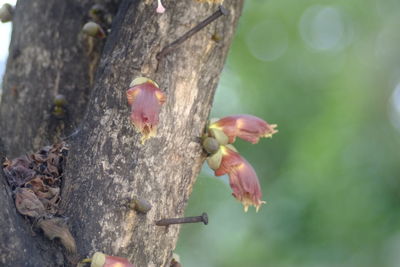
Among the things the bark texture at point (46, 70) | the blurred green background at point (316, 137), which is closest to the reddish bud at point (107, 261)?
the bark texture at point (46, 70)

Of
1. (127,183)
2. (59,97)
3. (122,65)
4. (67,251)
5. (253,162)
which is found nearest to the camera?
(67,251)

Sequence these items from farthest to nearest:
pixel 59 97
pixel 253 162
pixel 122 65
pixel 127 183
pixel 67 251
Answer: pixel 253 162
pixel 59 97
pixel 122 65
pixel 127 183
pixel 67 251

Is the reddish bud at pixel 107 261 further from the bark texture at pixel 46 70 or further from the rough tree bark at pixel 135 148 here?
the bark texture at pixel 46 70

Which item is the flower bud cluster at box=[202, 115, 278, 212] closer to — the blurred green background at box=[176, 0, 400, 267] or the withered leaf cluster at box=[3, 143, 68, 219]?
the withered leaf cluster at box=[3, 143, 68, 219]

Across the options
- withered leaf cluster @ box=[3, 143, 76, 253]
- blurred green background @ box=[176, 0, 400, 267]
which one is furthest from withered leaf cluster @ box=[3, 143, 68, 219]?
blurred green background @ box=[176, 0, 400, 267]

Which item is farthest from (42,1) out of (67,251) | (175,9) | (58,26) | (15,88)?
(67,251)

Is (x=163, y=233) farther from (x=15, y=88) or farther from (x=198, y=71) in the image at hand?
(x=15, y=88)
